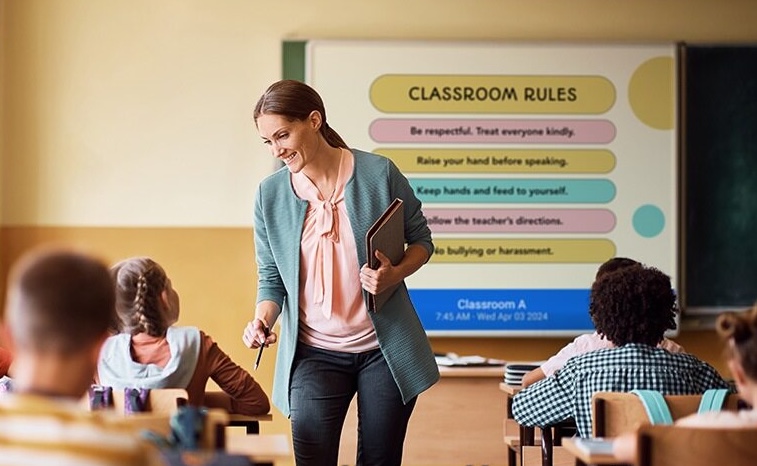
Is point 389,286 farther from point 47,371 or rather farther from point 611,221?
point 611,221

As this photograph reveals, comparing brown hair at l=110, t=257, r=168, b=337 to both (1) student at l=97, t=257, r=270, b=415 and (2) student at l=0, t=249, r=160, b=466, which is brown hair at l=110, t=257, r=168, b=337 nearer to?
(1) student at l=97, t=257, r=270, b=415

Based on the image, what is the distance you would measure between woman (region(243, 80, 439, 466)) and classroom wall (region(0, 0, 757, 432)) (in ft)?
8.71

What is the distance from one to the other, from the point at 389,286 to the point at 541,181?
293cm

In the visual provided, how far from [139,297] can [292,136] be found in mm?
755

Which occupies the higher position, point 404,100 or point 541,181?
point 404,100

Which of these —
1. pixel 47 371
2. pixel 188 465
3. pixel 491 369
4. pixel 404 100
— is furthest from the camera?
pixel 404 100

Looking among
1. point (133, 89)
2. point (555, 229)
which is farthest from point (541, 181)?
point (133, 89)

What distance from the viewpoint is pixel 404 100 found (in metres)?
5.84

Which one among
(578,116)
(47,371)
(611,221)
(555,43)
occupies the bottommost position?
(47,371)

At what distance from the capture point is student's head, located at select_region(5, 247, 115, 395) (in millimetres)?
1679

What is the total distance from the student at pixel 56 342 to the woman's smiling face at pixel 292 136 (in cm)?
144

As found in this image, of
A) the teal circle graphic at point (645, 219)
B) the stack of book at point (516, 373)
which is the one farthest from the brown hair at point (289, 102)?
the teal circle graphic at point (645, 219)

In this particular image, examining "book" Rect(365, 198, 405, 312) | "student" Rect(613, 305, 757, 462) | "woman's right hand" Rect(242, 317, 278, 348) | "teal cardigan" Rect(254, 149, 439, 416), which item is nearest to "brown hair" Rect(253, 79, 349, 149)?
"teal cardigan" Rect(254, 149, 439, 416)

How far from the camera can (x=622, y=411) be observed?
282cm
